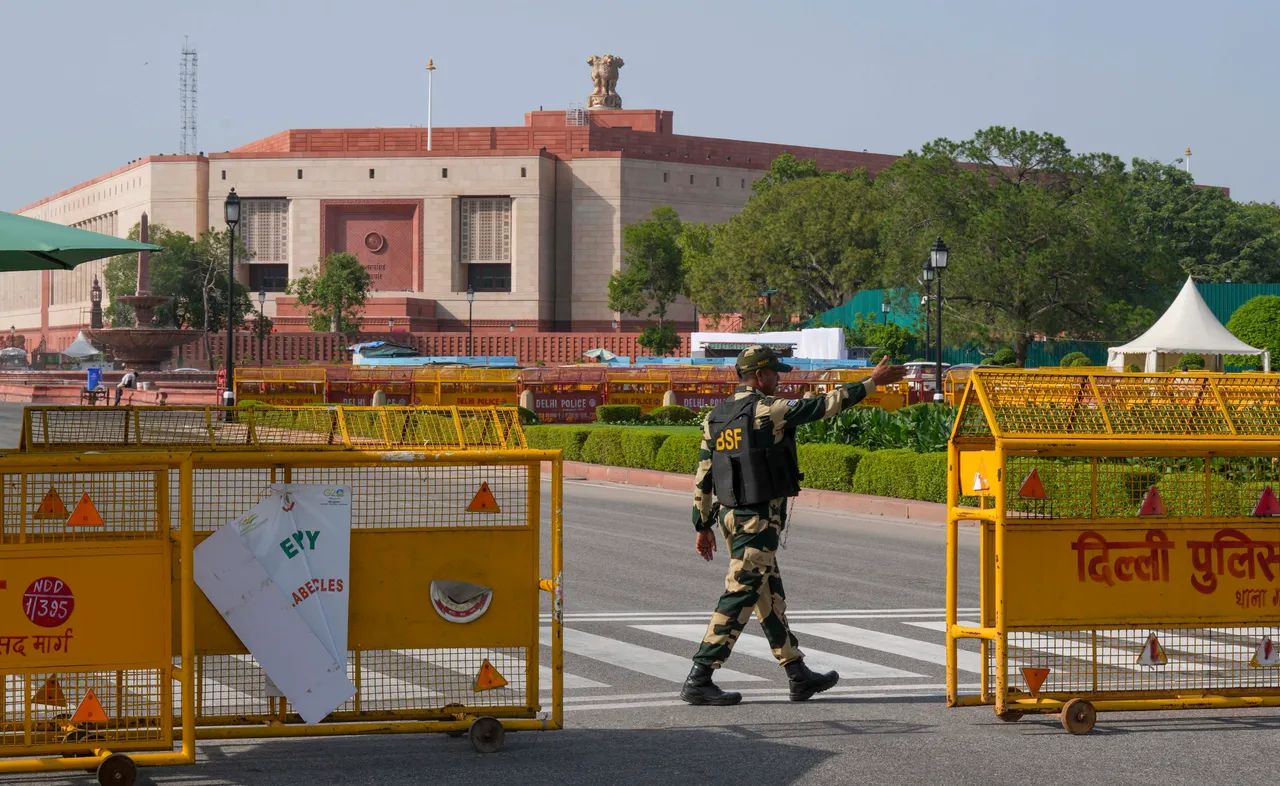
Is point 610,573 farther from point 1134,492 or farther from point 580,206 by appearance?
point 580,206

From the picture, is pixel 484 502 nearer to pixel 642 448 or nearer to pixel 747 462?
pixel 747 462

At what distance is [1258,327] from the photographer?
43156 mm

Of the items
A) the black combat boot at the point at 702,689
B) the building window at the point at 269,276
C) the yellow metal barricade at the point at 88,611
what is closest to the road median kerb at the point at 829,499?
the black combat boot at the point at 702,689

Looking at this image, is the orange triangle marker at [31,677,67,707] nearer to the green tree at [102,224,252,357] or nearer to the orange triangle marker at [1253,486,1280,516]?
the orange triangle marker at [1253,486,1280,516]

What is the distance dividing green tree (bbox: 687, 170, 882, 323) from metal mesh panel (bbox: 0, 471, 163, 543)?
2582 inches

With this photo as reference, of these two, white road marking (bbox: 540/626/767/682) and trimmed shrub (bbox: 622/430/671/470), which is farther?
trimmed shrub (bbox: 622/430/671/470)

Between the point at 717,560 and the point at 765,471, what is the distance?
706 cm

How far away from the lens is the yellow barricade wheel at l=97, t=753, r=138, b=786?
235 inches

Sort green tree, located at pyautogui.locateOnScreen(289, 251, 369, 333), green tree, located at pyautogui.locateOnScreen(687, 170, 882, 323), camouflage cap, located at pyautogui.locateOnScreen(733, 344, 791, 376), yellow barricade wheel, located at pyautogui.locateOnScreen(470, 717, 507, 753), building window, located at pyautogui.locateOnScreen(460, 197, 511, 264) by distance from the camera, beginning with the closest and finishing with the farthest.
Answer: yellow barricade wheel, located at pyautogui.locateOnScreen(470, 717, 507, 753) < camouflage cap, located at pyautogui.locateOnScreen(733, 344, 791, 376) < green tree, located at pyautogui.locateOnScreen(687, 170, 882, 323) < green tree, located at pyautogui.locateOnScreen(289, 251, 369, 333) < building window, located at pyautogui.locateOnScreen(460, 197, 511, 264)

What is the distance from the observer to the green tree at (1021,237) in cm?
5612

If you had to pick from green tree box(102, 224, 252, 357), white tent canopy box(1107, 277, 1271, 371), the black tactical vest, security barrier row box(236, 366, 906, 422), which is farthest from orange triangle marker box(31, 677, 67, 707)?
green tree box(102, 224, 252, 357)

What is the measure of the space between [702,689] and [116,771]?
9.51ft

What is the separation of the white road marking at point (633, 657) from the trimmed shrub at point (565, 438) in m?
17.4

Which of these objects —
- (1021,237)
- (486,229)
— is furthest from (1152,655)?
(486,229)
